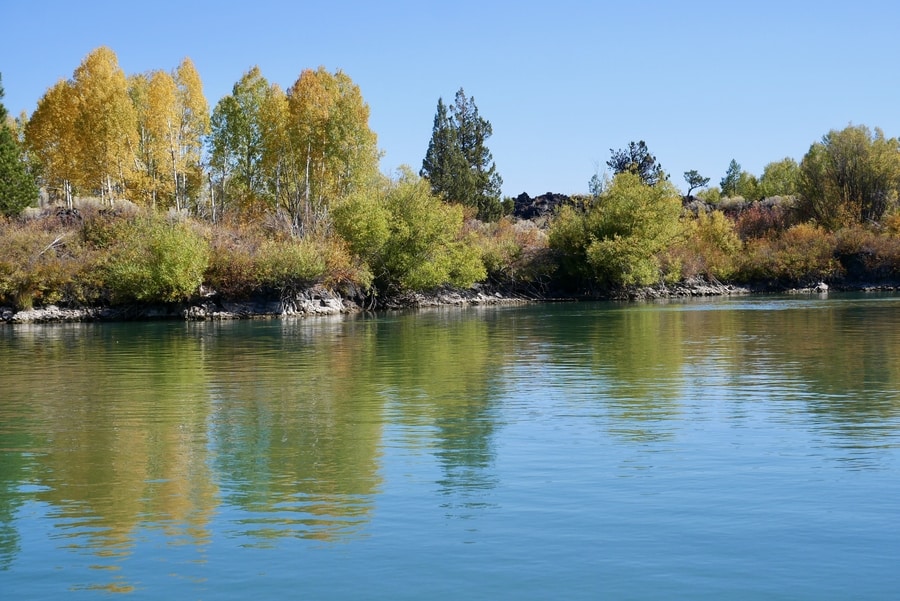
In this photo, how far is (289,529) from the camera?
1054 cm

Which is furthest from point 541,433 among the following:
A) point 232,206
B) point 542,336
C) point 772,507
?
point 232,206

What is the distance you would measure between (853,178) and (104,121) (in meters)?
79.8

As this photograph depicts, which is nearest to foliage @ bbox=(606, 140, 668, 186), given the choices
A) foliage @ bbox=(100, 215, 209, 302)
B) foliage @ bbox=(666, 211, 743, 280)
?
foliage @ bbox=(666, 211, 743, 280)

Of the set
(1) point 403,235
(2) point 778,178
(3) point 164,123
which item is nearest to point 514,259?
(1) point 403,235

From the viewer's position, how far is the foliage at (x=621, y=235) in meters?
83.4

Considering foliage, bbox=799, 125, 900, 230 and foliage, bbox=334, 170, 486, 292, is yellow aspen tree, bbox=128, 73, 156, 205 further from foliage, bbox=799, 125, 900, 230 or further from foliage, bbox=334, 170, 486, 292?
foliage, bbox=799, 125, 900, 230

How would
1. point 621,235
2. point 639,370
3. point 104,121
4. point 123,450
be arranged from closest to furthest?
point 123,450
point 639,370
point 104,121
point 621,235

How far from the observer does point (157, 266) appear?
6178cm

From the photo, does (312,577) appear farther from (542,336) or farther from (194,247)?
(194,247)

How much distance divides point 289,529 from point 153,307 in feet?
187

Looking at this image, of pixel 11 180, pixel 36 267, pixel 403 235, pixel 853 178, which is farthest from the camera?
pixel 853 178

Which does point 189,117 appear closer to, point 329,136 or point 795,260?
point 329,136

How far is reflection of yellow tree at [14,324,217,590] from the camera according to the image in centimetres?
1111

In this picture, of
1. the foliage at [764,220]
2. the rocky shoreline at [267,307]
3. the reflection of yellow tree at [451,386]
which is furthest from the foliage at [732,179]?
the reflection of yellow tree at [451,386]
